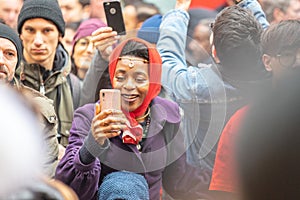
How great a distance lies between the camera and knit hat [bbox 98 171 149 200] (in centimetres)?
284

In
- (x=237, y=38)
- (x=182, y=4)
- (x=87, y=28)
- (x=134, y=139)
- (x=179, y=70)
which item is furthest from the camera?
(x=87, y=28)

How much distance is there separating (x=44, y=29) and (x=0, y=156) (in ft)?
10.4

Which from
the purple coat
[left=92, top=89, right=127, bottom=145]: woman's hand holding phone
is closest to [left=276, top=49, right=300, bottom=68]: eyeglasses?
the purple coat

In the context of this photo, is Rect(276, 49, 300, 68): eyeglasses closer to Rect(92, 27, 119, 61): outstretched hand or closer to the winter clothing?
the winter clothing

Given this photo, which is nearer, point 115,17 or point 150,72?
point 150,72

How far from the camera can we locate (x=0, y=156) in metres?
0.85

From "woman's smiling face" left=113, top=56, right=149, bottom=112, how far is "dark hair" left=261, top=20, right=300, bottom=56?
0.61 metres

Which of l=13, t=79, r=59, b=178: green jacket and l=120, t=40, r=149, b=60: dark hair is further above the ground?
l=120, t=40, r=149, b=60: dark hair

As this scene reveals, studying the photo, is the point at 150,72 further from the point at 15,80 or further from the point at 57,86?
the point at 57,86

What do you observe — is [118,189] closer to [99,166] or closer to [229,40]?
[99,166]

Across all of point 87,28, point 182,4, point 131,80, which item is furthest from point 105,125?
point 87,28

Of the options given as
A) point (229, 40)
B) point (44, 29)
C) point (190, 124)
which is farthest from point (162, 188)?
point (44, 29)

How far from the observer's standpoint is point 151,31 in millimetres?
3982

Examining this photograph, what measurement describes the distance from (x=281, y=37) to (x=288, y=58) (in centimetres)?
16
